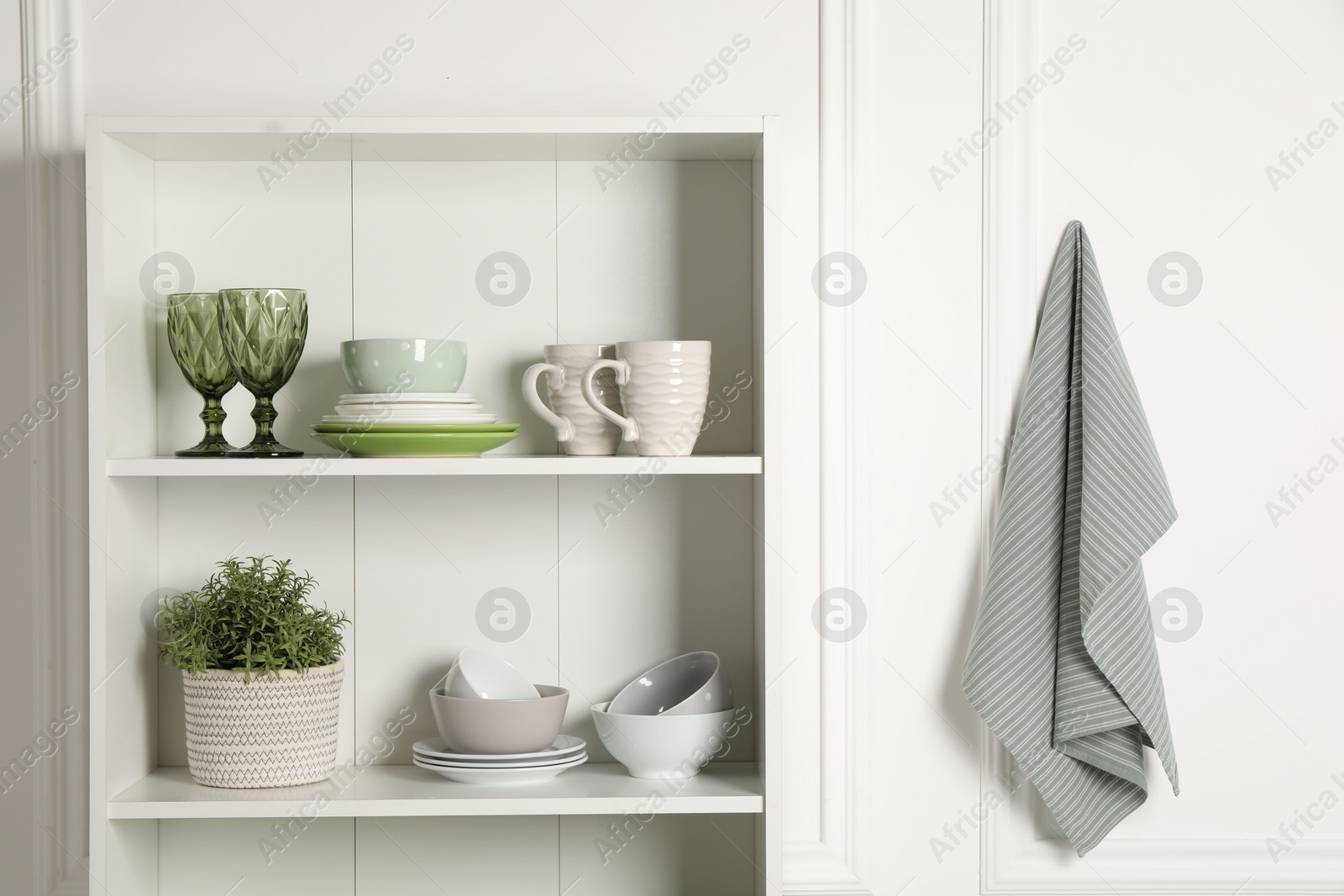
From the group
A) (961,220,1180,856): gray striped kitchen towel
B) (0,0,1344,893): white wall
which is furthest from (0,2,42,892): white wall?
(961,220,1180,856): gray striped kitchen towel

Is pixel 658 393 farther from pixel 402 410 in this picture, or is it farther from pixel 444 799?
pixel 444 799

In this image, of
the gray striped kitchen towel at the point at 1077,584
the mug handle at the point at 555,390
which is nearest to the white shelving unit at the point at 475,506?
the mug handle at the point at 555,390

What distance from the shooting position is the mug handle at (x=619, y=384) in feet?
3.24

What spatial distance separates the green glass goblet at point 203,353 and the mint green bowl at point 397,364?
0.13 metres

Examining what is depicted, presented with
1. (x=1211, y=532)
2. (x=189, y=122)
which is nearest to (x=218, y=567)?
(x=189, y=122)

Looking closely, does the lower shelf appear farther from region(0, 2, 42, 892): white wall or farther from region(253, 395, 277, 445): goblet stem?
region(253, 395, 277, 445): goblet stem

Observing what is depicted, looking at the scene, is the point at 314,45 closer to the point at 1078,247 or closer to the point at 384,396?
the point at 384,396

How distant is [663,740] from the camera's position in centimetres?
100

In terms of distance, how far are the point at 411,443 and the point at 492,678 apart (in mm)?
292

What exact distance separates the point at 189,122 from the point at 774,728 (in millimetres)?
831

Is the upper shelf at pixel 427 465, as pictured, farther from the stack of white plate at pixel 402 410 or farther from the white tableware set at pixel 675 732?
the white tableware set at pixel 675 732

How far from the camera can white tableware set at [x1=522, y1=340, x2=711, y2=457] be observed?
38.7 inches

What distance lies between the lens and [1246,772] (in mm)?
1155

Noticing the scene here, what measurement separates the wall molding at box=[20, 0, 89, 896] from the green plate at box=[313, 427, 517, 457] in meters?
0.37
